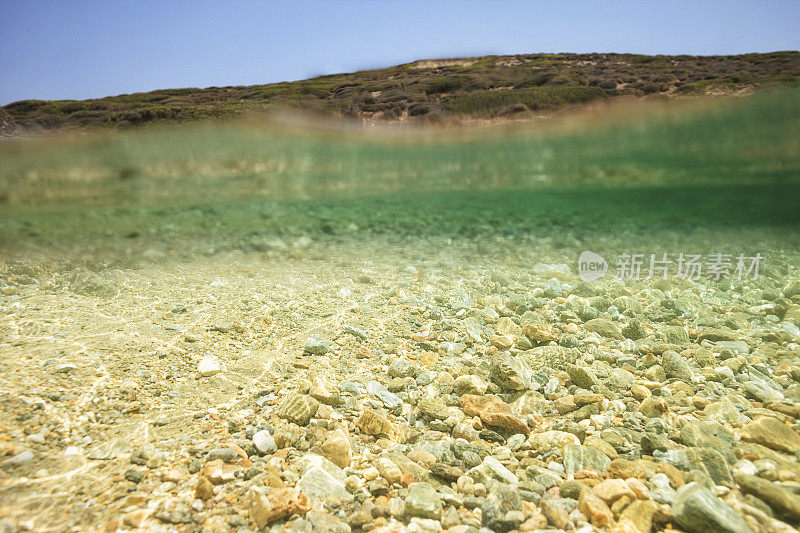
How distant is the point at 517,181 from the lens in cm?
924

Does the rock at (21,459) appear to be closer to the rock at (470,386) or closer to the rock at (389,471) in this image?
the rock at (389,471)

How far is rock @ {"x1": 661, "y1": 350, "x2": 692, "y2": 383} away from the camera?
2.22m

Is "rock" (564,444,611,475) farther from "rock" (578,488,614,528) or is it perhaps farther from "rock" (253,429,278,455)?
"rock" (253,429,278,455)

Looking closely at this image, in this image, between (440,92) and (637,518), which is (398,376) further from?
(440,92)

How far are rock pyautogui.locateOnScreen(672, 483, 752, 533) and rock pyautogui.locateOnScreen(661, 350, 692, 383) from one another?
1.10 metres

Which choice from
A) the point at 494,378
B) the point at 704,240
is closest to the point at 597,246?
the point at 704,240

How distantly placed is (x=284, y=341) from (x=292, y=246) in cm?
244

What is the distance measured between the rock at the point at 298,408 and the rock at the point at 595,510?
1244mm

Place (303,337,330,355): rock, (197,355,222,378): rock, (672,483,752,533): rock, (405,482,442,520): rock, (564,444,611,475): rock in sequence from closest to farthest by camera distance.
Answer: (672,483,752,533): rock < (405,482,442,520): rock < (564,444,611,475): rock < (197,355,222,378): rock < (303,337,330,355): rock

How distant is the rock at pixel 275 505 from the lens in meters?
1.32

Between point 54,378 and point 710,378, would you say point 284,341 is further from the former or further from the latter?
point 710,378

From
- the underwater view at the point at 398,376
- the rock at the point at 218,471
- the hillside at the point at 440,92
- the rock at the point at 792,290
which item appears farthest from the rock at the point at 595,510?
the hillside at the point at 440,92

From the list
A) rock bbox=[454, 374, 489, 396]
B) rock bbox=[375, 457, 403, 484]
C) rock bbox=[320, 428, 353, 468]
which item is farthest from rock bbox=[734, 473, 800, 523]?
rock bbox=[320, 428, 353, 468]

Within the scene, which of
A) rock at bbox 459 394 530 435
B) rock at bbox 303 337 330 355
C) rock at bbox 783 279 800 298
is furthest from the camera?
rock at bbox 783 279 800 298
